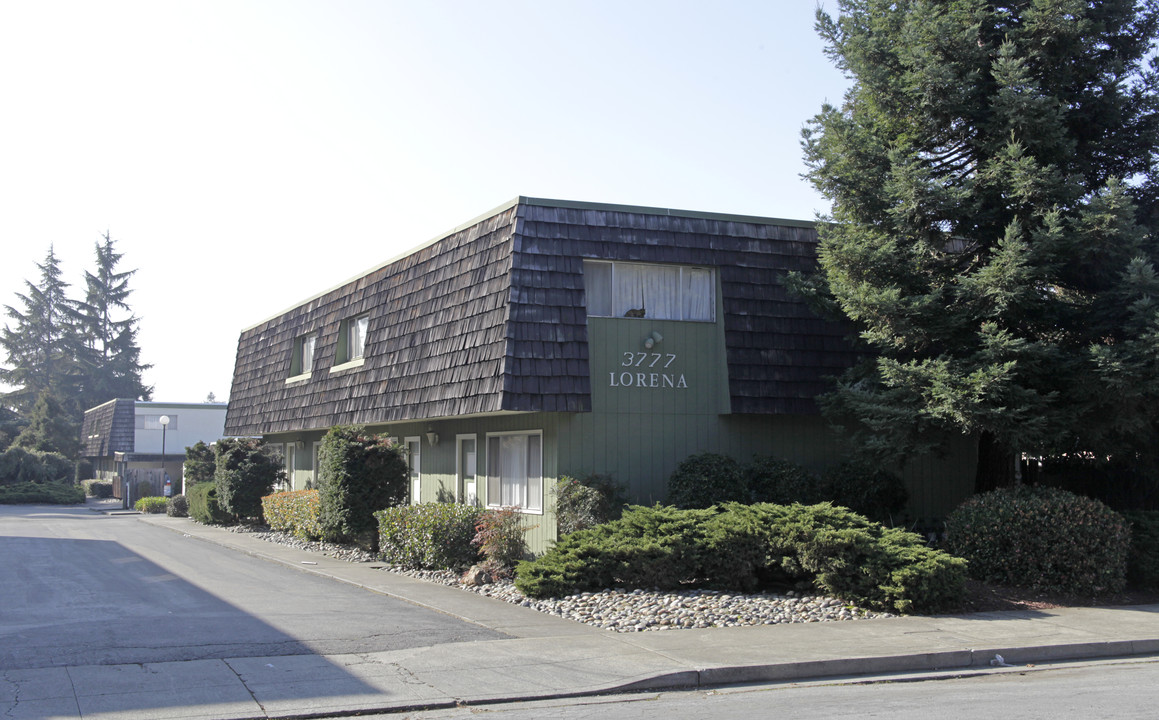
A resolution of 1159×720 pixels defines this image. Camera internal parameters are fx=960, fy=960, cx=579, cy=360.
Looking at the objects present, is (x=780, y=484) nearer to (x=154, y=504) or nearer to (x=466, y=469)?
(x=466, y=469)

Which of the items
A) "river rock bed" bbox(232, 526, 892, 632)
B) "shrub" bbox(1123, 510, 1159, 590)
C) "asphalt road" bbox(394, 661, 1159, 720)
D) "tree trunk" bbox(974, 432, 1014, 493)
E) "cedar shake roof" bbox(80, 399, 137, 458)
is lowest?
"asphalt road" bbox(394, 661, 1159, 720)

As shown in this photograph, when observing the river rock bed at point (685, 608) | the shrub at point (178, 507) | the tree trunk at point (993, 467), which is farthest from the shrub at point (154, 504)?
the tree trunk at point (993, 467)

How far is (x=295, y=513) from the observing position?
900 inches

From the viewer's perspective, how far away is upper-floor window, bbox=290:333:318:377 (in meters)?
25.8

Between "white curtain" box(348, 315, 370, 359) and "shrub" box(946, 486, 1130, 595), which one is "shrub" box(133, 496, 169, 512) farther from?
"shrub" box(946, 486, 1130, 595)

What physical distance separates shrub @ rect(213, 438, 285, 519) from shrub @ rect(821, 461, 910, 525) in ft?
57.0

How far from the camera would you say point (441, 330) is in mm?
17516

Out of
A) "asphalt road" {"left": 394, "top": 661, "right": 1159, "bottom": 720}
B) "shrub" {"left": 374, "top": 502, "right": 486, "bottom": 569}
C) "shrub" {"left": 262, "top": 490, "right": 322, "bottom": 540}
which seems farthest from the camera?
"shrub" {"left": 262, "top": 490, "right": 322, "bottom": 540}

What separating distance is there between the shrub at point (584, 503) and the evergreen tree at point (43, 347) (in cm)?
6762

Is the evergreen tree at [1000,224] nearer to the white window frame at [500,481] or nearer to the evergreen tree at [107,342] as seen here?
the white window frame at [500,481]

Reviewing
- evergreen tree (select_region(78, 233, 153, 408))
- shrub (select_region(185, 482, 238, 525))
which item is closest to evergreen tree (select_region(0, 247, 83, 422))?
evergreen tree (select_region(78, 233, 153, 408))

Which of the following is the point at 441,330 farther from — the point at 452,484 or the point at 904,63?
the point at 904,63

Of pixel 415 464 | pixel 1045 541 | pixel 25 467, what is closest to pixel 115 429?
pixel 25 467

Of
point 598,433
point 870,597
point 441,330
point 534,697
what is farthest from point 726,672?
point 441,330
